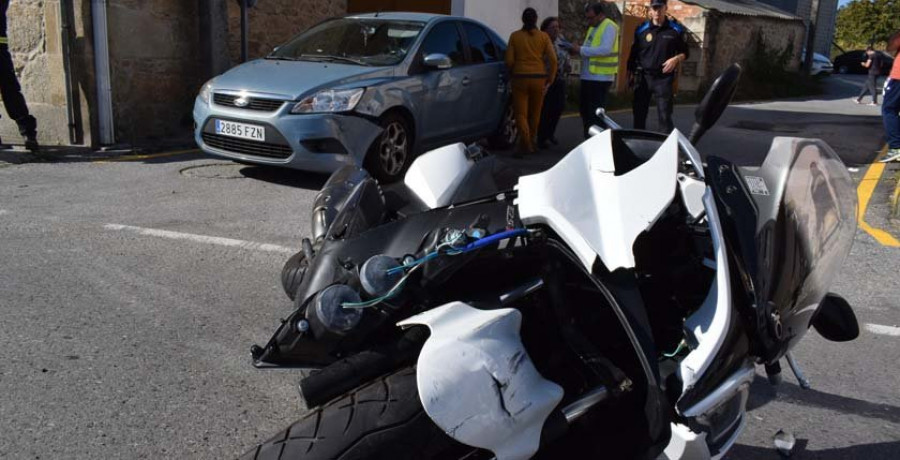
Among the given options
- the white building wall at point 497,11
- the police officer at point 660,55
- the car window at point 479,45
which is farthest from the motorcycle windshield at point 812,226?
the white building wall at point 497,11

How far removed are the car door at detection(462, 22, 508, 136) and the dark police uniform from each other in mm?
1560

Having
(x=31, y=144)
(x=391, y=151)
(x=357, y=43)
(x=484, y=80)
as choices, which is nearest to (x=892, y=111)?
(x=484, y=80)

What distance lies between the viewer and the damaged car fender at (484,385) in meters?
2.02

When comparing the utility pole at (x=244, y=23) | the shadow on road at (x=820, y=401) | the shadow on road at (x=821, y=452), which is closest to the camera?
the shadow on road at (x=821, y=452)

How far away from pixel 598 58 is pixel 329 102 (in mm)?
3875

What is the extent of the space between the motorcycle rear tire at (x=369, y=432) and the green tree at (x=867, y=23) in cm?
5014

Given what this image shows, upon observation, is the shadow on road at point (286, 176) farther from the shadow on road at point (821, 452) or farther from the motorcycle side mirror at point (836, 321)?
the motorcycle side mirror at point (836, 321)

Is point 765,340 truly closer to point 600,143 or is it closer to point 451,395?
point 600,143

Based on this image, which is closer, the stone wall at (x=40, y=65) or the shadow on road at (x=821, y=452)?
the shadow on road at (x=821, y=452)

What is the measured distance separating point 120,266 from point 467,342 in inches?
145

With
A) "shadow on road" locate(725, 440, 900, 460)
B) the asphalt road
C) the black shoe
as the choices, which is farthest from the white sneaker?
the black shoe

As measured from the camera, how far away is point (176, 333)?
13.3 feet

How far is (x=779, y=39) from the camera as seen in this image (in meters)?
30.4

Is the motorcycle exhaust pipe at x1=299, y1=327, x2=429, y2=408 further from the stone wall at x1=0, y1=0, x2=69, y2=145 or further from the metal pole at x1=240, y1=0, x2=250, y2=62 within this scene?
the metal pole at x1=240, y1=0, x2=250, y2=62
